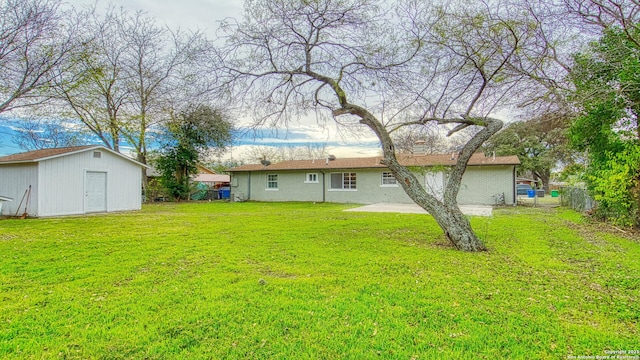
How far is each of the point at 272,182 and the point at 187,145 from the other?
236 inches

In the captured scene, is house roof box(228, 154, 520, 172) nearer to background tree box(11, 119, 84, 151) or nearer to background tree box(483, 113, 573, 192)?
background tree box(11, 119, 84, 151)

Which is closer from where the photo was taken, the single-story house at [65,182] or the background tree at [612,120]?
the background tree at [612,120]

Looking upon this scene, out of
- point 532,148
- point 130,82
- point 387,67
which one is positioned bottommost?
point 387,67

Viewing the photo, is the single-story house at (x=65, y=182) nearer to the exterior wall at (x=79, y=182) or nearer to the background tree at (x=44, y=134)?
the exterior wall at (x=79, y=182)

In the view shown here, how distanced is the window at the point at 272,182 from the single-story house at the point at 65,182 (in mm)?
8343

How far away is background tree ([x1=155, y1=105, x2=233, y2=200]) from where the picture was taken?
20391 mm

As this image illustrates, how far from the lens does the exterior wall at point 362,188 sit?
620 inches

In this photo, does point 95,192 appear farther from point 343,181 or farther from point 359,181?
point 359,181

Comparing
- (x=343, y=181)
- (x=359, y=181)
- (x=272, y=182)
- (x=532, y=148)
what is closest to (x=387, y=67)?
(x=359, y=181)

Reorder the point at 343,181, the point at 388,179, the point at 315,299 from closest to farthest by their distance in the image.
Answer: the point at 315,299
the point at 388,179
the point at 343,181

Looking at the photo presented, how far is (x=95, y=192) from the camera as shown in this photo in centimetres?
1299

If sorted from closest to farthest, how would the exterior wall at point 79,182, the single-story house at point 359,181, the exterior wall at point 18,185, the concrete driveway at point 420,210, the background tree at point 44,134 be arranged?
the exterior wall at point 18,185, the exterior wall at point 79,182, the concrete driveway at point 420,210, the single-story house at point 359,181, the background tree at point 44,134

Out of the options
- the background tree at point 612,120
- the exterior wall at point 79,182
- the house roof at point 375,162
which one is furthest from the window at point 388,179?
the exterior wall at point 79,182

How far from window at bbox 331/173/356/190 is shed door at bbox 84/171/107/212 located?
11305 mm
